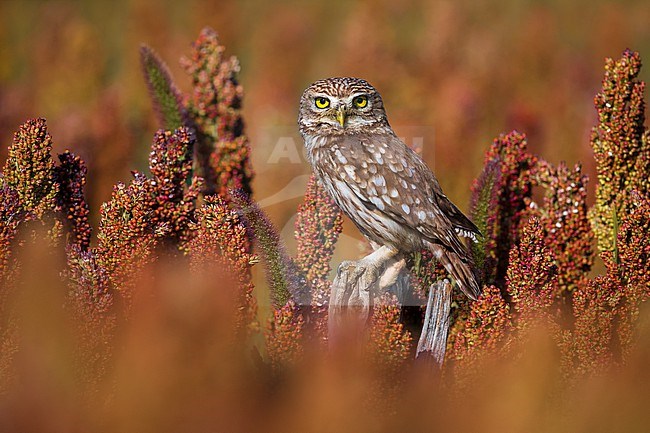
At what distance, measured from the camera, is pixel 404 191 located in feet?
6.11

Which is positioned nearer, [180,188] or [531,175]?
[180,188]

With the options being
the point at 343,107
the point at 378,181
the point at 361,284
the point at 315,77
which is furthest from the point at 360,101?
the point at 315,77

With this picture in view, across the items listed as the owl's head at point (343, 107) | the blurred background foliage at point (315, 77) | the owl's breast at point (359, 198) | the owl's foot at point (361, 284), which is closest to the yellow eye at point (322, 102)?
the owl's head at point (343, 107)

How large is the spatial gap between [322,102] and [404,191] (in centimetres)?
37

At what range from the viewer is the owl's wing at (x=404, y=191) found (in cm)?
182

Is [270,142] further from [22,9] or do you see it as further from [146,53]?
[22,9]

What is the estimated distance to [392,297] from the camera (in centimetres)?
171

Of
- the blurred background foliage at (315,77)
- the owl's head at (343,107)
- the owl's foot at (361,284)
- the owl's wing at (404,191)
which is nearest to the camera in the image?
the owl's foot at (361,284)

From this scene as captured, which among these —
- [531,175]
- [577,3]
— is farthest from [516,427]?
[577,3]

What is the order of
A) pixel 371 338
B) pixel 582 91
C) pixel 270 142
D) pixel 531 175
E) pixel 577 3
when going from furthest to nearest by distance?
pixel 577 3 → pixel 582 91 → pixel 270 142 → pixel 531 175 → pixel 371 338

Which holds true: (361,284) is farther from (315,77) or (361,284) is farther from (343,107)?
(315,77)

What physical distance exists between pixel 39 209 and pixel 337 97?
785mm

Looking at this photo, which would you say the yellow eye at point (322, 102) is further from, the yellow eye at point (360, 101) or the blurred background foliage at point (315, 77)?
the blurred background foliage at point (315, 77)

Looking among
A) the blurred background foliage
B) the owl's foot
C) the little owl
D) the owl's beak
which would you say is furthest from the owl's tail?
the blurred background foliage
